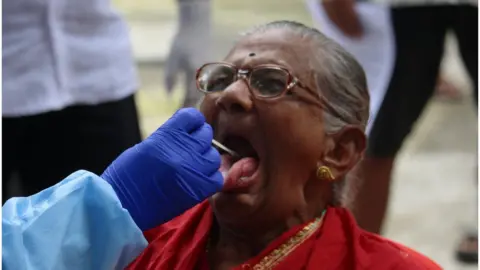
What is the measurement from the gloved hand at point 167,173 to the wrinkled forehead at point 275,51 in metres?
0.18

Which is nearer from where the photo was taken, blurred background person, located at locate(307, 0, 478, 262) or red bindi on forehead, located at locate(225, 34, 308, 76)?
red bindi on forehead, located at locate(225, 34, 308, 76)

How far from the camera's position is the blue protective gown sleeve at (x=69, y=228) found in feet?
4.22

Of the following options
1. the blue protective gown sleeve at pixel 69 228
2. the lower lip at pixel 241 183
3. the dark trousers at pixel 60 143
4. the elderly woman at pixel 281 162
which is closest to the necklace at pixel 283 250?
the elderly woman at pixel 281 162

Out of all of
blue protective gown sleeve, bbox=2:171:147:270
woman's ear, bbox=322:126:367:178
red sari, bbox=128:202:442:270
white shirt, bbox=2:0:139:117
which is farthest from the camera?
white shirt, bbox=2:0:139:117

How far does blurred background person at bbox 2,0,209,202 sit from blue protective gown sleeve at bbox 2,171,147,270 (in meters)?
0.57

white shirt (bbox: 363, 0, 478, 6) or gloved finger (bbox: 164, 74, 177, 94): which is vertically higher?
white shirt (bbox: 363, 0, 478, 6)

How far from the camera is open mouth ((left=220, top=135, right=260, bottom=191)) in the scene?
1.43 meters

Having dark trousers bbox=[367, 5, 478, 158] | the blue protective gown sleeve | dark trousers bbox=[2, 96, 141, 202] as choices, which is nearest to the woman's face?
the blue protective gown sleeve

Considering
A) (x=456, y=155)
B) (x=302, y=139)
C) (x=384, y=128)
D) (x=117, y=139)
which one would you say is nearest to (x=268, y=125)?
(x=302, y=139)

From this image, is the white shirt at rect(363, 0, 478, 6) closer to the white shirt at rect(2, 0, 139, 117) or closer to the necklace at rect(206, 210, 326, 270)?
the white shirt at rect(2, 0, 139, 117)

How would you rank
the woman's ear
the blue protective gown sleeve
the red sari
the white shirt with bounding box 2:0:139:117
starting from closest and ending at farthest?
the blue protective gown sleeve → the red sari → the woman's ear → the white shirt with bounding box 2:0:139:117

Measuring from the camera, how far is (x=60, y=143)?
1927 mm

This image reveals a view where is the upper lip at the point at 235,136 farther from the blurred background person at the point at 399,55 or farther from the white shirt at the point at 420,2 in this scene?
the white shirt at the point at 420,2

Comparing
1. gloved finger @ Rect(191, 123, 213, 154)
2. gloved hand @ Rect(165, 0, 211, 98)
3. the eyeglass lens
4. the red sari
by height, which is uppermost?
the eyeglass lens
